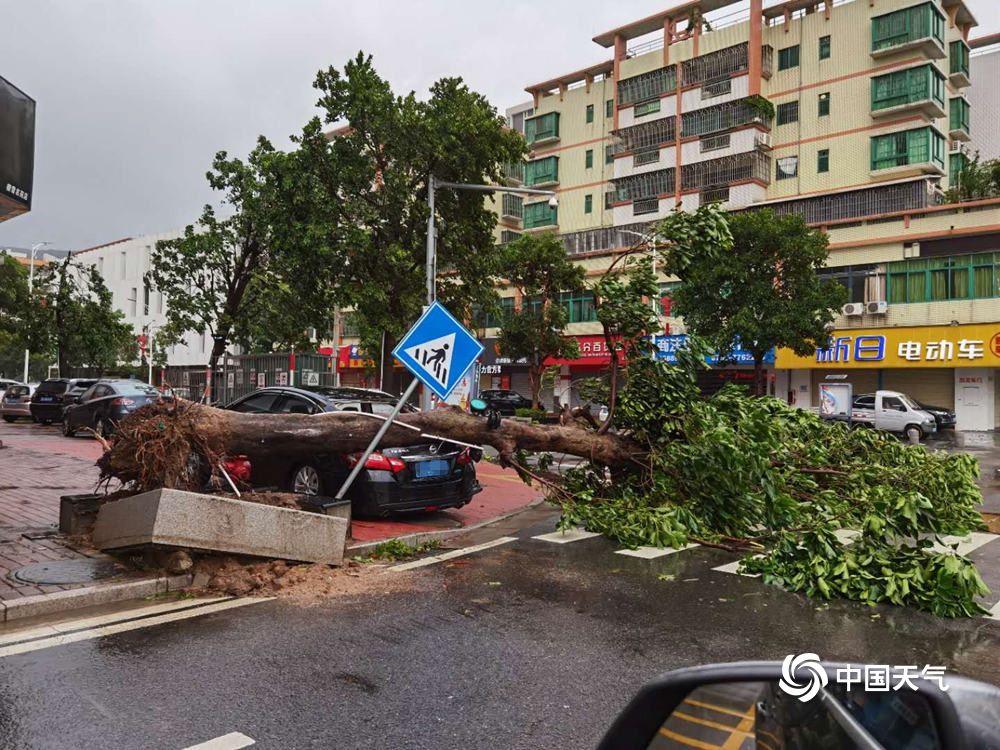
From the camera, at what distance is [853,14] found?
38750 mm

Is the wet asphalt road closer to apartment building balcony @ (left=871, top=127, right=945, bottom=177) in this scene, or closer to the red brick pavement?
the red brick pavement

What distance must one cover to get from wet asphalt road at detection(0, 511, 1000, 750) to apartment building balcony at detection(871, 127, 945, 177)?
117ft

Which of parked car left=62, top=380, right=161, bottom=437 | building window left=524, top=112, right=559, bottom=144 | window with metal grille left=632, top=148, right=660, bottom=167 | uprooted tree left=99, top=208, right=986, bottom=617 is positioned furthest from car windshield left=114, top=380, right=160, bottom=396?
building window left=524, top=112, right=559, bottom=144

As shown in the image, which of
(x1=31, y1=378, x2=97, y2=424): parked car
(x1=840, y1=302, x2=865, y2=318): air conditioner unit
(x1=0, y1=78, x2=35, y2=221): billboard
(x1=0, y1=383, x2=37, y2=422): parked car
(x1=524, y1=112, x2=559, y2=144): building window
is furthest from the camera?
(x1=524, y1=112, x2=559, y2=144): building window

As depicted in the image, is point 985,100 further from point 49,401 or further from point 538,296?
point 49,401

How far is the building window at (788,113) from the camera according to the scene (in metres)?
40.8

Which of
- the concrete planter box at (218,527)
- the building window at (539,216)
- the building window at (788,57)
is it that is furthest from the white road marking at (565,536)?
the building window at (539,216)

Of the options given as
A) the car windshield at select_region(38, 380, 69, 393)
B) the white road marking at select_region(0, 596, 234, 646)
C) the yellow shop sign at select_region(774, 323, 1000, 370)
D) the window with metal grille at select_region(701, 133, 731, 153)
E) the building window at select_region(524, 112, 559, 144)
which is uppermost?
the building window at select_region(524, 112, 559, 144)

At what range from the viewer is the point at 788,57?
135 feet

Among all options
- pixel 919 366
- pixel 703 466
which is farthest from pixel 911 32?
pixel 703 466

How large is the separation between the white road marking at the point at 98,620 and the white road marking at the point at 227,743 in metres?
2.23

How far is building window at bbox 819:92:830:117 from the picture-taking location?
130 ft

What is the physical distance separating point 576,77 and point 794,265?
27043mm

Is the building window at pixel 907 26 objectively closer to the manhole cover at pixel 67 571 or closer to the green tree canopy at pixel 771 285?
the green tree canopy at pixel 771 285
